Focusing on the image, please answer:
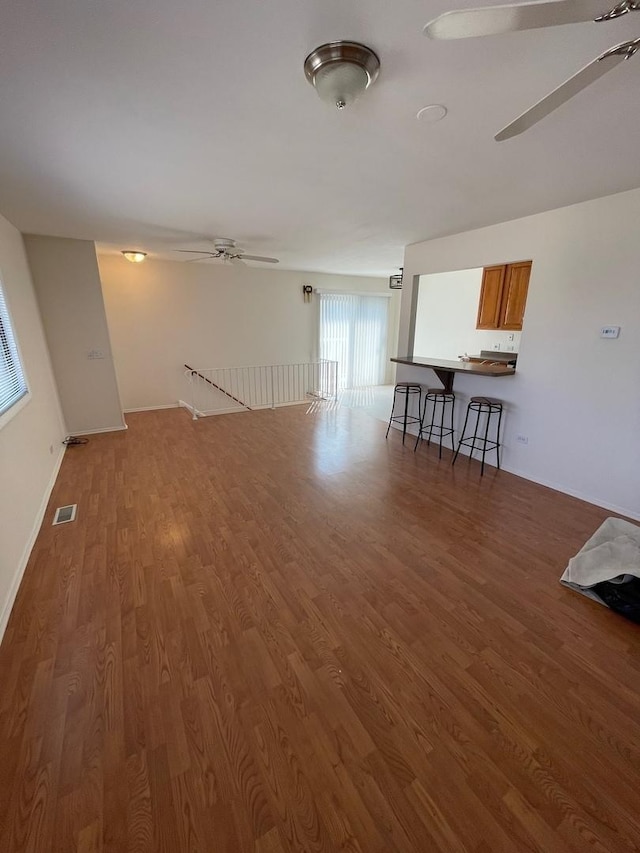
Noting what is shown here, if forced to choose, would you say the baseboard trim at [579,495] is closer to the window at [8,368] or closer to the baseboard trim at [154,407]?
the window at [8,368]

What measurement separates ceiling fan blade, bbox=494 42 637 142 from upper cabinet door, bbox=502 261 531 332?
163 inches

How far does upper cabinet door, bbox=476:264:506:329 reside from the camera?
17.0 feet

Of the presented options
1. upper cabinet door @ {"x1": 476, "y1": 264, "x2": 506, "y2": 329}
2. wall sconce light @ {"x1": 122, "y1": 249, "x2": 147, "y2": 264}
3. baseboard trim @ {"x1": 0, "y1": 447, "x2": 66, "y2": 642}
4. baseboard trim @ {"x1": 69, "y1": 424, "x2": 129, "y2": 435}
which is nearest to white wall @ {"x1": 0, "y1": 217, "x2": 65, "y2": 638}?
baseboard trim @ {"x1": 0, "y1": 447, "x2": 66, "y2": 642}

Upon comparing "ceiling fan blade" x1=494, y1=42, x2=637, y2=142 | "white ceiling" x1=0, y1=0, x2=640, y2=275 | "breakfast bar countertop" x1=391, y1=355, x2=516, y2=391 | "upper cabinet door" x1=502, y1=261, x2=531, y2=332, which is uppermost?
"white ceiling" x1=0, y1=0, x2=640, y2=275

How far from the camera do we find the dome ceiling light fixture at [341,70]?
4.17 feet

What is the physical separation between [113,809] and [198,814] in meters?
0.29

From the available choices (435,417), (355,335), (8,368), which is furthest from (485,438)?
(355,335)

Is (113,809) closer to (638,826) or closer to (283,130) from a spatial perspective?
(638,826)

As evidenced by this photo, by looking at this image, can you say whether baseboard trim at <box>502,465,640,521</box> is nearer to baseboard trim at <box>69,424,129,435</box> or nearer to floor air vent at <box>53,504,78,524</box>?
floor air vent at <box>53,504,78,524</box>

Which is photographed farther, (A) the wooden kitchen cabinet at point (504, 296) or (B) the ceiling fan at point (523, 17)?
(A) the wooden kitchen cabinet at point (504, 296)

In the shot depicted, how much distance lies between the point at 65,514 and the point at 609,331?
5.00 meters

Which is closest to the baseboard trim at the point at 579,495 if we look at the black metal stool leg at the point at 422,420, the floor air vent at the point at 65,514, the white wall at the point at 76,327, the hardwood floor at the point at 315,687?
the hardwood floor at the point at 315,687

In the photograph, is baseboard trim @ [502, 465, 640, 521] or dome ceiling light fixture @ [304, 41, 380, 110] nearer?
dome ceiling light fixture @ [304, 41, 380, 110]

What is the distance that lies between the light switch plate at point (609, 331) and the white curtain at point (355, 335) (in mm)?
5689
